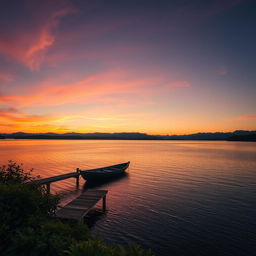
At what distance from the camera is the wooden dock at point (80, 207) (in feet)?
43.1

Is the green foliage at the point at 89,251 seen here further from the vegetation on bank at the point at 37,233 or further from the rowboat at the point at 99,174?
the rowboat at the point at 99,174

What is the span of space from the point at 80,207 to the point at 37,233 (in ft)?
31.2

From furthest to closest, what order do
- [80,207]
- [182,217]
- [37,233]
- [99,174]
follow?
[99,174] → [182,217] → [80,207] → [37,233]

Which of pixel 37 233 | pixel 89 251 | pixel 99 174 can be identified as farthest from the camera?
pixel 99 174

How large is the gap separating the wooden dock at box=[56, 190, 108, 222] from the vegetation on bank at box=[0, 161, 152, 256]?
19.0ft

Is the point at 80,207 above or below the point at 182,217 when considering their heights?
above

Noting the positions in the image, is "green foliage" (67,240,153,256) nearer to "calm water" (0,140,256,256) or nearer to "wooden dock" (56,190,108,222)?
"wooden dock" (56,190,108,222)

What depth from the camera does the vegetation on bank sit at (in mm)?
4586

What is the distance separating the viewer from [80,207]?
1473cm

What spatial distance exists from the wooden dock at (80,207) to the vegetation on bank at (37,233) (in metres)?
5.78

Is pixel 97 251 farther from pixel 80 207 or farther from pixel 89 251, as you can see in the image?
pixel 80 207

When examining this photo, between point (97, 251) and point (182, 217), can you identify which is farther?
point (182, 217)

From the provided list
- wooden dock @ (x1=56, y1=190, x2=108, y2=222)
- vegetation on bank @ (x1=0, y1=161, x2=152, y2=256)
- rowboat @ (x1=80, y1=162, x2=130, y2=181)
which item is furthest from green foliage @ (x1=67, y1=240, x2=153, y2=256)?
rowboat @ (x1=80, y1=162, x2=130, y2=181)

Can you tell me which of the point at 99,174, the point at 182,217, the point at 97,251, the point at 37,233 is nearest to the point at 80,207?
the point at 182,217
